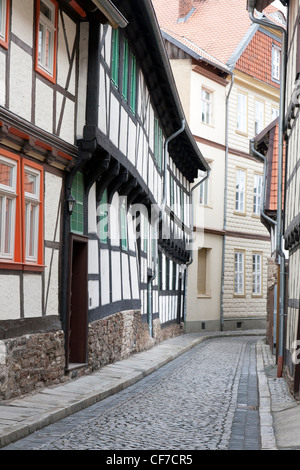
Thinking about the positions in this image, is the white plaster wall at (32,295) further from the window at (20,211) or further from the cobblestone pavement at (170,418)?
the cobblestone pavement at (170,418)

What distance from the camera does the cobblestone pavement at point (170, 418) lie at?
7.89m

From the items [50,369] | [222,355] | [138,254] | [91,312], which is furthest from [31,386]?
[222,355]

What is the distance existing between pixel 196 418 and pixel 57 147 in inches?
175

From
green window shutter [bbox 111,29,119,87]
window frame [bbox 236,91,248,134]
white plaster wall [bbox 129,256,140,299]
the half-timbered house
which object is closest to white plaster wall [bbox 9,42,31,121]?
the half-timbered house

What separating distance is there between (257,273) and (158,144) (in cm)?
1543

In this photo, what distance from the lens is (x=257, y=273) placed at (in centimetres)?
3684

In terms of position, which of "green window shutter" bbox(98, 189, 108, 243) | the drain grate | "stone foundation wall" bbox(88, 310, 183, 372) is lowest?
the drain grate

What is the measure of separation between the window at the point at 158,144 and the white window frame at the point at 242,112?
12.5 metres

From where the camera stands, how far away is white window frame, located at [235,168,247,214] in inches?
1403

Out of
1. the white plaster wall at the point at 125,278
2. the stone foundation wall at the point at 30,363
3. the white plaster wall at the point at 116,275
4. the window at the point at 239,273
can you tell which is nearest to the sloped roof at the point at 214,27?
the window at the point at 239,273

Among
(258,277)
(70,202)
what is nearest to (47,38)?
(70,202)

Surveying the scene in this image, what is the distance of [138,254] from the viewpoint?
19.6 meters

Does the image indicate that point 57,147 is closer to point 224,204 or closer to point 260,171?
point 224,204

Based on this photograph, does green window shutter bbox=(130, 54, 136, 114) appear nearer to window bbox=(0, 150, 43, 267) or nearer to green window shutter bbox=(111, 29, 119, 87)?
green window shutter bbox=(111, 29, 119, 87)
